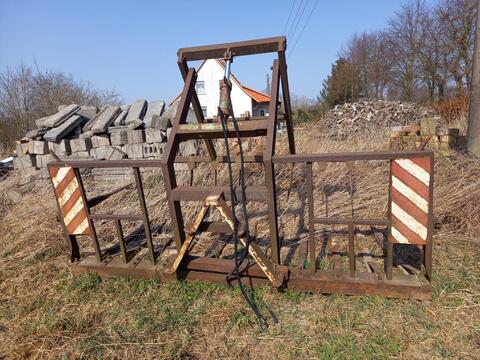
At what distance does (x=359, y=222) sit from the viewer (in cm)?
Answer: 215

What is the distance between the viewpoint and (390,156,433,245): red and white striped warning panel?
2027mm

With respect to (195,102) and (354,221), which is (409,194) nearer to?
(354,221)

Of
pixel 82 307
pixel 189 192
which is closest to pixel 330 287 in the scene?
pixel 189 192

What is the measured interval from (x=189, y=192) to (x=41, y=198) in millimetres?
3626

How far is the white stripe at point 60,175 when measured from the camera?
8.80 feet

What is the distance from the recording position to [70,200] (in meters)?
2.76

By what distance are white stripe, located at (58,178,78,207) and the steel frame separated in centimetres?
12

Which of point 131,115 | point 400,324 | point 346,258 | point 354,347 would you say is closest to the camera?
point 354,347

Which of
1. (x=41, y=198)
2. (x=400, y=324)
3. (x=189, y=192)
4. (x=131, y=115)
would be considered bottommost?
(x=400, y=324)

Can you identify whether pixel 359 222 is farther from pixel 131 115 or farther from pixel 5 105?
pixel 5 105

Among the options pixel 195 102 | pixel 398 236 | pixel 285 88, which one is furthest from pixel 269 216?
pixel 195 102

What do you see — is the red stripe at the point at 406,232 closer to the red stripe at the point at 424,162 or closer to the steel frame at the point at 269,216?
the steel frame at the point at 269,216

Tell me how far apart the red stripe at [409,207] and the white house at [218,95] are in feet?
84.2

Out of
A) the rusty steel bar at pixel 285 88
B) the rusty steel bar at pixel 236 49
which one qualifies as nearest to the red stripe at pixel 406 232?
the rusty steel bar at pixel 285 88
